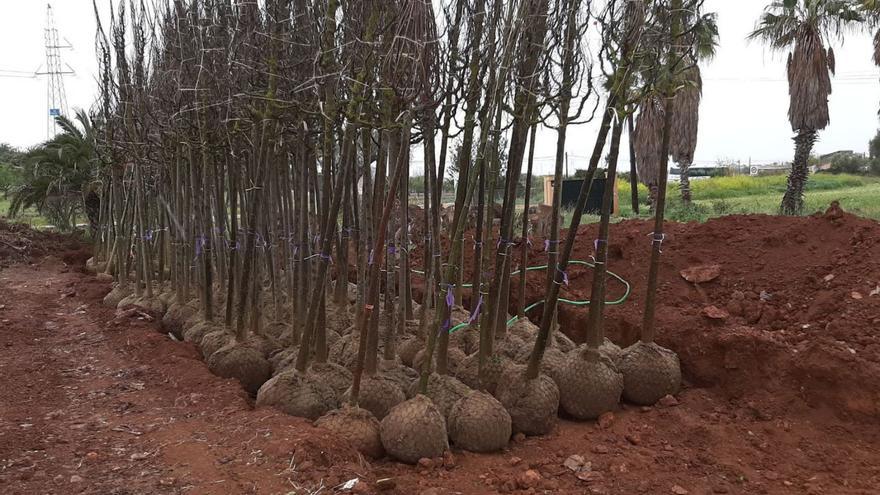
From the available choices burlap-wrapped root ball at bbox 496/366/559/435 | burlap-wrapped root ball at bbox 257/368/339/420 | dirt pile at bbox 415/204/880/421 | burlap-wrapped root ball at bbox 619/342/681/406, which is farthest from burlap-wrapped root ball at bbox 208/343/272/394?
dirt pile at bbox 415/204/880/421

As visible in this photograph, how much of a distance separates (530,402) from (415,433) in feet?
2.82

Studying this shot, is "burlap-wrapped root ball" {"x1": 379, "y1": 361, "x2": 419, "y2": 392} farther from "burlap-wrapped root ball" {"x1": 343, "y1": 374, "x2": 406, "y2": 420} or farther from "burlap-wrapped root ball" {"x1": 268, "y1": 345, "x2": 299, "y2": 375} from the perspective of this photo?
"burlap-wrapped root ball" {"x1": 268, "y1": 345, "x2": 299, "y2": 375}

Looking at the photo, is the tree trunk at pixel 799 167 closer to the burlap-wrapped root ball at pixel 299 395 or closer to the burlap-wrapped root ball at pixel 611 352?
the burlap-wrapped root ball at pixel 611 352

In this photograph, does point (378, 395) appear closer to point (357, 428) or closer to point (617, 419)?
point (357, 428)

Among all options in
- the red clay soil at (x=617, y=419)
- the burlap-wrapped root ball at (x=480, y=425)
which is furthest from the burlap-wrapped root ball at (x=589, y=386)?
the burlap-wrapped root ball at (x=480, y=425)

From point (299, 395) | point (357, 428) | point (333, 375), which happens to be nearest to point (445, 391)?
point (357, 428)

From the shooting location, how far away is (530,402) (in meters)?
3.96

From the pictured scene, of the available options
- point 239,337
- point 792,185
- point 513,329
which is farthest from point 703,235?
point 792,185

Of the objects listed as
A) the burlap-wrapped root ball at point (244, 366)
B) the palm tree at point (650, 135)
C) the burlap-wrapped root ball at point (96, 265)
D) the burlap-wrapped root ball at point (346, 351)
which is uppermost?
the palm tree at point (650, 135)

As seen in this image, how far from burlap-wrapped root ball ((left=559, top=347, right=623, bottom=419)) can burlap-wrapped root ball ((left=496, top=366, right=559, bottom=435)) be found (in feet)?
0.55

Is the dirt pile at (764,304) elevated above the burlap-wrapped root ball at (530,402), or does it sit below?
above

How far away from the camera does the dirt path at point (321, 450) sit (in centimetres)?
312

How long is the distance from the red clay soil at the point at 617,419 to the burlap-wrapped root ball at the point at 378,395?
0.43m

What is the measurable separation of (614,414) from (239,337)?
300cm
